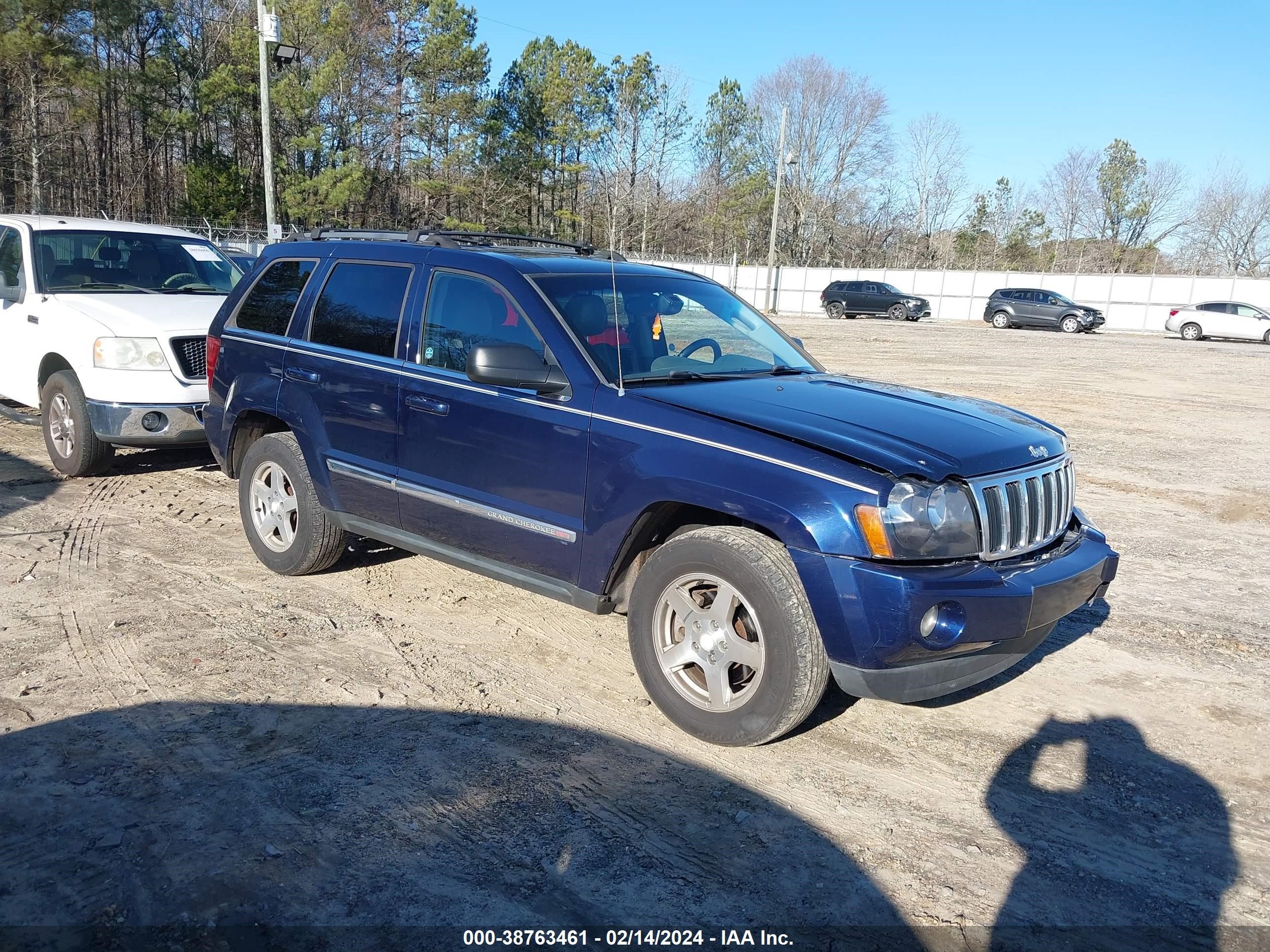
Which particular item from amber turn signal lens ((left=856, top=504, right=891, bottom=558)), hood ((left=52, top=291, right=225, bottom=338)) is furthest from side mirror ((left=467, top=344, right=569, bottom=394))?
hood ((left=52, top=291, right=225, bottom=338))

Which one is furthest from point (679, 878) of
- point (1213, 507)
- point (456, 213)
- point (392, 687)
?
point (456, 213)

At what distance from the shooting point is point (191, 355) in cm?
743

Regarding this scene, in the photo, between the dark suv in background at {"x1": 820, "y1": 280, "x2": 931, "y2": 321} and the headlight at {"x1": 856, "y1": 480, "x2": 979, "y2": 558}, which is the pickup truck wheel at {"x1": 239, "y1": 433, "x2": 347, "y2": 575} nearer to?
the headlight at {"x1": 856, "y1": 480, "x2": 979, "y2": 558}

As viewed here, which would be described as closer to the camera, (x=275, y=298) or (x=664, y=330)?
(x=664, y=330)

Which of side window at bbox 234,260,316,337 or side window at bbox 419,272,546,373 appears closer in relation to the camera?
side window at bbox 419,272,546,373

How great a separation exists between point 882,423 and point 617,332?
4.27ft

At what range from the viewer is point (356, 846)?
10.3 ft

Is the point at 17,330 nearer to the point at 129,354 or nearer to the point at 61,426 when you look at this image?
the point at 61,426

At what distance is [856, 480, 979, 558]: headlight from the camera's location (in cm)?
341

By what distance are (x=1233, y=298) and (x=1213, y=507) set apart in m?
43.6

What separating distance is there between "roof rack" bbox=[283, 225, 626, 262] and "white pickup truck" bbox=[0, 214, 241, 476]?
6.33 ft

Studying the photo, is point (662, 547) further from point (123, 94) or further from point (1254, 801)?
point (123, 94)

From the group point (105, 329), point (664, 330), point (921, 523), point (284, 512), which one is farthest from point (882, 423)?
point (105, 329)

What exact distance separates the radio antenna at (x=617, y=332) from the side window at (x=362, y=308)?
41.6 inches
